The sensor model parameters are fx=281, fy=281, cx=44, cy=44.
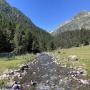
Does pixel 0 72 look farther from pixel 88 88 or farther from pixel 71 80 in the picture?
pixel 88 88

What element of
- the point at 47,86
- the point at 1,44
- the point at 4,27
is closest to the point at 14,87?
the point at 47,86

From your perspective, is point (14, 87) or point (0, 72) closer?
point (14, 87)

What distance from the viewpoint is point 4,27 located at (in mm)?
114188

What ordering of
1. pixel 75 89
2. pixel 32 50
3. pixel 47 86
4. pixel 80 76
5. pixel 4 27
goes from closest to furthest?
pixel 75 89 < pixel 47 86 < pixel 80 76 < pixel 4 27 < pixel 32 50

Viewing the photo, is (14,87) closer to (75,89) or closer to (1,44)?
(75,89)

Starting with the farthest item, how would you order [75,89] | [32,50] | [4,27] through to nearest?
[32,50], [4,27], [75,89]

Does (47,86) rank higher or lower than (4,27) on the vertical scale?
lower

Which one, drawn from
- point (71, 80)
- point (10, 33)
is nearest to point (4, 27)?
point (10, 33)

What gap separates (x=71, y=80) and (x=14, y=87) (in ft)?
24.8

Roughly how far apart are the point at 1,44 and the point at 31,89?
74591mm

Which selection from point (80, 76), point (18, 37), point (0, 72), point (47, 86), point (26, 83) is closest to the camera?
point (47, 86)

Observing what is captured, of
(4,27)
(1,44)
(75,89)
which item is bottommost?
(75,89)

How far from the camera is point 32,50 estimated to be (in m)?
130

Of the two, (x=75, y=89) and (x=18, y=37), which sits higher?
(x=18, y=37)
